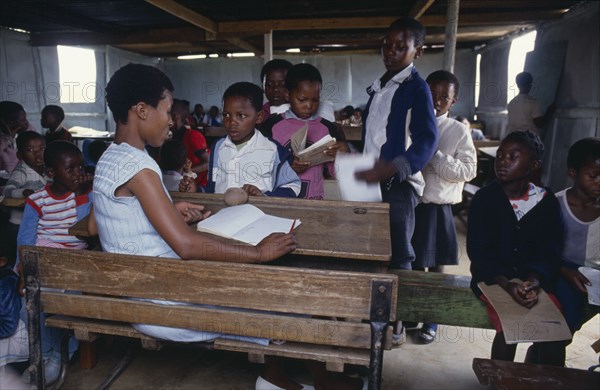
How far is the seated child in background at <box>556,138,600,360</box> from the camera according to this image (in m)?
1.80

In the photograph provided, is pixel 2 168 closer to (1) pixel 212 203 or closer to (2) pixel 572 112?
(1) pixel 212 203

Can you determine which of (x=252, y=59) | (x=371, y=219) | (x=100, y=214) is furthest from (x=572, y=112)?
(x=252, y=59)

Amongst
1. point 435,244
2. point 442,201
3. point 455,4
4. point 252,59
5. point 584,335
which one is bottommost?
point 584,335

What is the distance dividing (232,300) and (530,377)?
928 millimetres

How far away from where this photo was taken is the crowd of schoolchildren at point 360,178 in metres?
1.44

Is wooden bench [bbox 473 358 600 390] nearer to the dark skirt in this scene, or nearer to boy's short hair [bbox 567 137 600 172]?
boy's short hair [bbox 567 137 600 172]

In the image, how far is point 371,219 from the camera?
71.3 inches

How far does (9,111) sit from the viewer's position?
3893 mm

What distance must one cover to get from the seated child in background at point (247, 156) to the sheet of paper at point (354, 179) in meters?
0.29

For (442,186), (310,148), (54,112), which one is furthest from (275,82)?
(54,112)

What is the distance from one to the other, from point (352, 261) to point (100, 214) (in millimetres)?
1011

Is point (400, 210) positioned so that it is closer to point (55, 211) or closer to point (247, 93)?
point (247, 93)

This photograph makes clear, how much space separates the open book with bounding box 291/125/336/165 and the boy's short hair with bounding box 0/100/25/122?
3097mm

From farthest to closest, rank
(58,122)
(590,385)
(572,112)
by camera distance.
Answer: (572,112)
(58,122)
(590,385)
